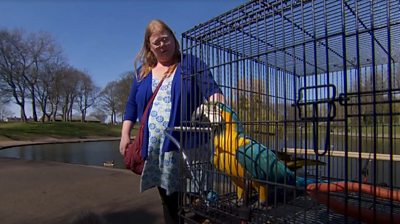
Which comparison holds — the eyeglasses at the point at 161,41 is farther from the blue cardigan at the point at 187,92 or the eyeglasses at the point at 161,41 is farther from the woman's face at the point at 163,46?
the blue cardigan at the point at 187,92

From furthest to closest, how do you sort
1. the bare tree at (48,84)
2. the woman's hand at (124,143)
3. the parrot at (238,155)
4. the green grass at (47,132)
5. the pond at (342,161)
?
1. the bare tree at (48,84)
2. the green grass at (47,132)
3. the woman's hand at (124,143)
4. the pond at (342,161)
5. the parrot at (238,155)

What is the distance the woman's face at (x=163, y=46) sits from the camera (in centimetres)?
282

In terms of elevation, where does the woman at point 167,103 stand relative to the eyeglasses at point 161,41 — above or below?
below

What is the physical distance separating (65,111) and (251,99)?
6107 centimetres

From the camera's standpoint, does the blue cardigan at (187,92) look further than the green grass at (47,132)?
No

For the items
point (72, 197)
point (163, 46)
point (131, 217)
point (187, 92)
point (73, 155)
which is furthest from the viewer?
point (73, 155)

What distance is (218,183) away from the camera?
2686 millimetres

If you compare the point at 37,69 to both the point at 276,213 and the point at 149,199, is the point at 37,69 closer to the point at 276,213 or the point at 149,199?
the point at 149,199

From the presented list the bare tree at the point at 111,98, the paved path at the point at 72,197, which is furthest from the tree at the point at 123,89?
the paved path at the point at 72,197

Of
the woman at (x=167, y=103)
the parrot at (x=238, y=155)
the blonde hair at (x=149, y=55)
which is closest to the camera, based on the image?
the parrot at (x=238, y=155)

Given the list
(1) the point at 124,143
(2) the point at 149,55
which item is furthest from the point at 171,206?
(2) the point at 149,55

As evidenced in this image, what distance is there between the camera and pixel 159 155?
2812 millimetres

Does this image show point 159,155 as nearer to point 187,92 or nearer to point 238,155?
point 187,92

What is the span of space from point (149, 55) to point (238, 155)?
124 centimetres
